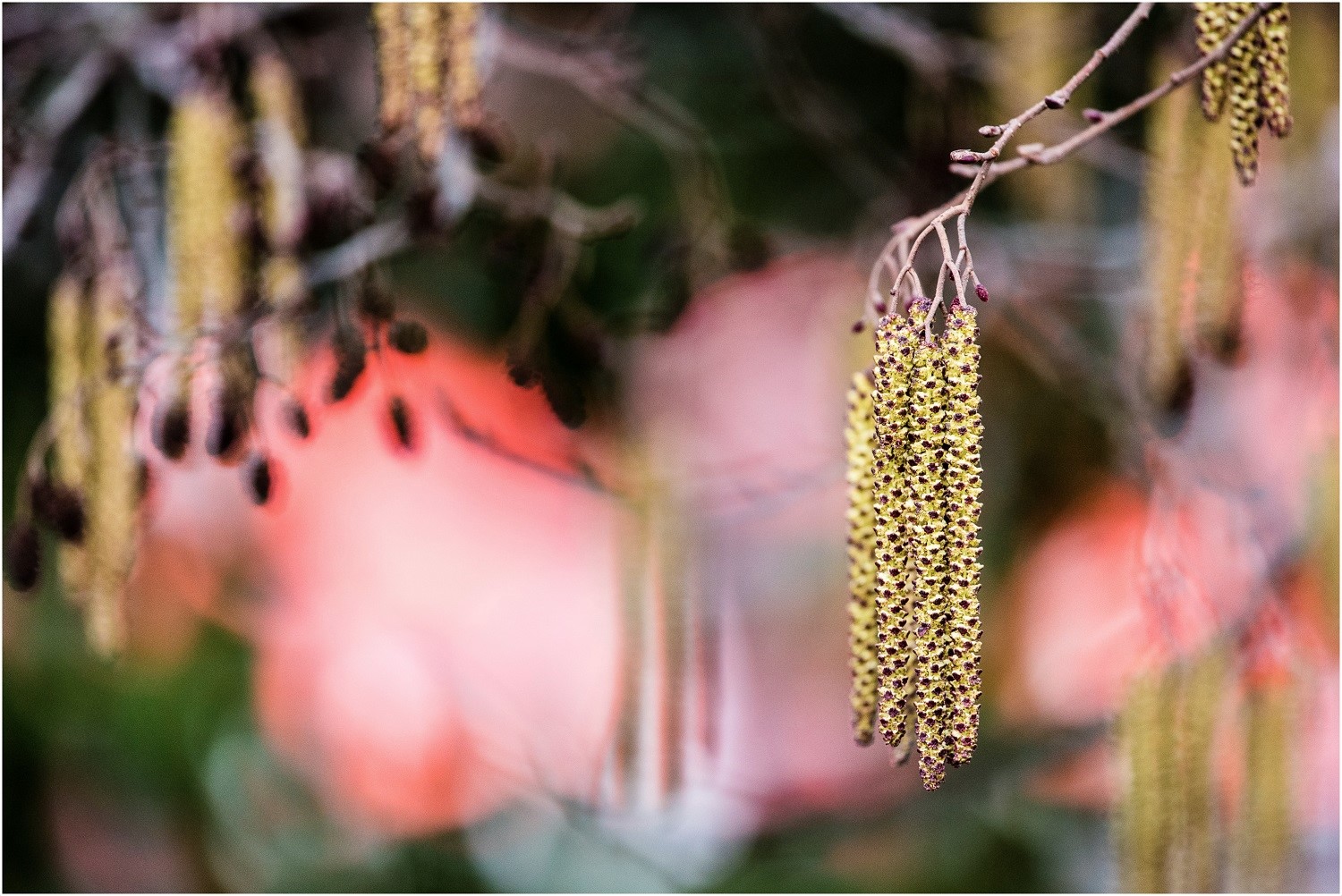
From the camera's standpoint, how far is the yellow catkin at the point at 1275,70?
0.51 metres

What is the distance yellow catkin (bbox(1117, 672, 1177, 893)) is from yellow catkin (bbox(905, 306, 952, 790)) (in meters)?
0.54

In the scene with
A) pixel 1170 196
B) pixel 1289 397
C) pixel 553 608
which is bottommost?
pixel 553 608

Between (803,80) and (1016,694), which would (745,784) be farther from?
(803,80)

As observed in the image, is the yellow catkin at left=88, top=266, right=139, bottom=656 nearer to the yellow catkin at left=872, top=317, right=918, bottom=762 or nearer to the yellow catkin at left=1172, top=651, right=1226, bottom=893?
the yellow catkin at left=872, top=317, right=918, bottom=762

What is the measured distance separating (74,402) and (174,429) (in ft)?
0.34

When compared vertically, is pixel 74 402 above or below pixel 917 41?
below

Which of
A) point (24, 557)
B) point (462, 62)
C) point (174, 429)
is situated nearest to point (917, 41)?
point (462, 62)

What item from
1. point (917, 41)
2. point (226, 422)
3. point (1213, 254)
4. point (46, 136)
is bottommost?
point (226, 422)

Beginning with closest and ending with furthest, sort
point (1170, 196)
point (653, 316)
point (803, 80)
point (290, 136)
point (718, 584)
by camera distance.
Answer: point (1170, 196) → point (290, 136) → point (653, 316) → point (803, 80) → point (718, 584)

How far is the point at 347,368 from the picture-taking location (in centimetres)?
76

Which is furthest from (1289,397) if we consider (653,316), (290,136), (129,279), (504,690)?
(129,279)

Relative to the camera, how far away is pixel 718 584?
1.46 meters

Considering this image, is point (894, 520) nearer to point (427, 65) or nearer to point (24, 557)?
point (427, 65)

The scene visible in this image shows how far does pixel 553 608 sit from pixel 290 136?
2.60ft
